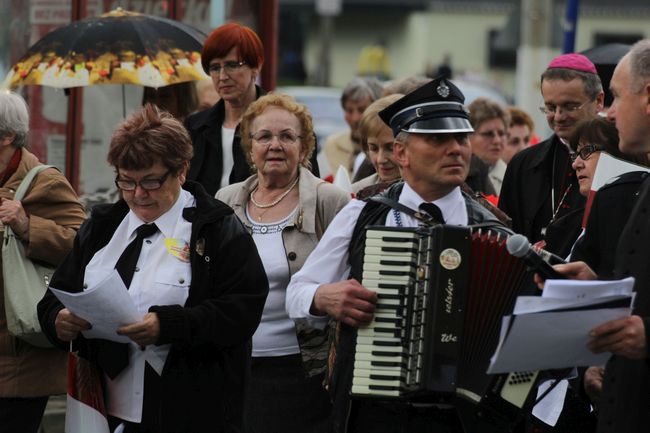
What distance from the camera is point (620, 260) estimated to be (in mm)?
4730

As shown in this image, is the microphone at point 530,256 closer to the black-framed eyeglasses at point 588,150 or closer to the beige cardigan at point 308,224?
the black-framed eyeglasses at point 588,150

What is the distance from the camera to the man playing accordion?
17.0ft

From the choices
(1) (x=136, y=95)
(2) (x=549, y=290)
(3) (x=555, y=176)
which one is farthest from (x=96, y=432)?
(1) (x=136, y=95)

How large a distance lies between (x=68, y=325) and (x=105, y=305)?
322 millimetres

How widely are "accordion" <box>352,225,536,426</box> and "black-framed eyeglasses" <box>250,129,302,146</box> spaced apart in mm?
1850

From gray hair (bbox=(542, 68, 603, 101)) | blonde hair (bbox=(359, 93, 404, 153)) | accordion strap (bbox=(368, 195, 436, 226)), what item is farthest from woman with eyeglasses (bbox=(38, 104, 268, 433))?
gray hair (bbox=(542, 68, 603, 101))

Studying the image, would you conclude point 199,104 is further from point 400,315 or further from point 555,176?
point 400,315

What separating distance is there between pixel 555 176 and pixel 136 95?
12.9 ft

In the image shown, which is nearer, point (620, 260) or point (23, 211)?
→ point (620, 260)

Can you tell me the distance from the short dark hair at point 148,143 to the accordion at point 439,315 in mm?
940

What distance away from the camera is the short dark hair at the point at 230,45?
7.86 m

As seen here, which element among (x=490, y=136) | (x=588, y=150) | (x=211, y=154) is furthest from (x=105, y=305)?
(x=490, y=136)

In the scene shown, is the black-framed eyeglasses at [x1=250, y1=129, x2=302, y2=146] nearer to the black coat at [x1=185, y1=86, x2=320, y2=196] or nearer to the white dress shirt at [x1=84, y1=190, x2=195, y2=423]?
the black coat at [x1=185, y1=86, x2=320, y2=196]

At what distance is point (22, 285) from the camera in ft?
21.1
